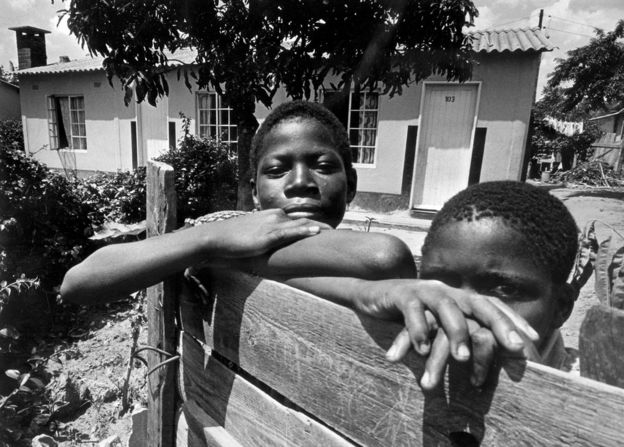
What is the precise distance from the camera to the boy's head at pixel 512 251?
3.14 feet

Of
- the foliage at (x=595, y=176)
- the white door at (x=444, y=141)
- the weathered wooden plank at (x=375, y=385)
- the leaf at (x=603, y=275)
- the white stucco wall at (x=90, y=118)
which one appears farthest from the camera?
Answer: the foliage at (x=595, y=176)

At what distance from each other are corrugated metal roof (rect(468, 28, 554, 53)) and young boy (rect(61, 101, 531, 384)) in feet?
21.5

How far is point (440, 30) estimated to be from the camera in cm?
448

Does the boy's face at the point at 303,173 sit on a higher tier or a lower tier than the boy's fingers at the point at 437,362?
higher

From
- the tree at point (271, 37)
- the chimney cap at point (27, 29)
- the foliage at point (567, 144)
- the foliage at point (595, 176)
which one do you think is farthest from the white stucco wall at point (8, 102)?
the foliage at point (567, 144)

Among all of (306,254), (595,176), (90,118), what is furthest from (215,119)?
(595,176)

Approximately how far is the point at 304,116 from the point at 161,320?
877mm

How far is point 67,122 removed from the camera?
517 inches

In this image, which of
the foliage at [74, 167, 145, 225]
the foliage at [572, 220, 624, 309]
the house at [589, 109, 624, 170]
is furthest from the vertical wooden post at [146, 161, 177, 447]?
the house at [589, 109, 624, 170]

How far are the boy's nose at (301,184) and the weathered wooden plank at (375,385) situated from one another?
397 millimetres

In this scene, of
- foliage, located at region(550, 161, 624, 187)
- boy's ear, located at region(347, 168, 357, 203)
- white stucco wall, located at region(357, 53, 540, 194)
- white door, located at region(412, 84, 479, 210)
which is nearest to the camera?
boy's ear, located at region(347, 168, 357, 203)

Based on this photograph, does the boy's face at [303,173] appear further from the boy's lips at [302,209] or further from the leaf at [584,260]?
the leaf at [584,260]

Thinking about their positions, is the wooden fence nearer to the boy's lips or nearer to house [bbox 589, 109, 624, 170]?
the boy's lips

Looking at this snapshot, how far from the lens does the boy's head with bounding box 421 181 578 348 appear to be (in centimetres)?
96
